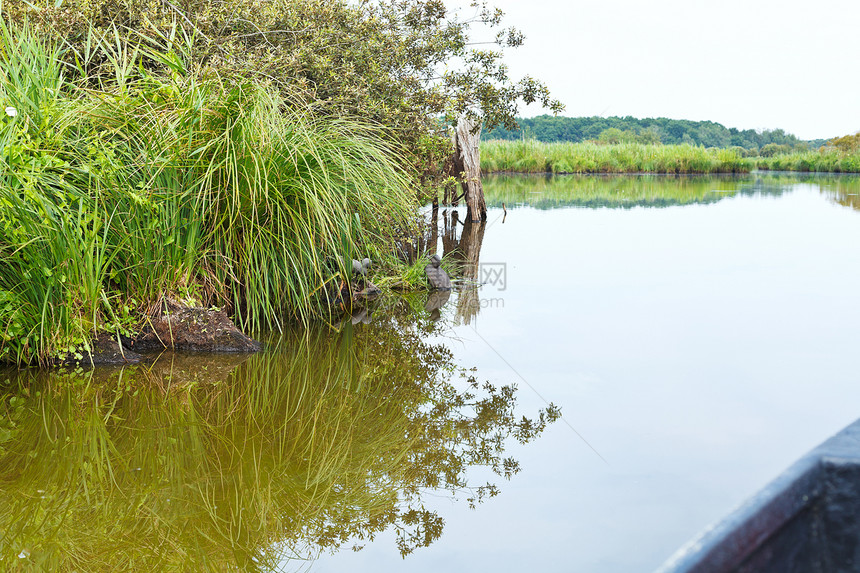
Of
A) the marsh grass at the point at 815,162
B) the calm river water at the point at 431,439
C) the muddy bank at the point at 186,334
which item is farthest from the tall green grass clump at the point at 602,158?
the muddy bank at the point at 186,334

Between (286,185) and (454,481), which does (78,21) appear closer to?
(286,185)

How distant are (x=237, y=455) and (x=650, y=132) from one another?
36.4m

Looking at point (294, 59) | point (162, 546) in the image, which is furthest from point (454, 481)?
point (294, 59)

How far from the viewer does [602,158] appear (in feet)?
83.2

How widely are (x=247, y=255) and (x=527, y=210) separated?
904cm

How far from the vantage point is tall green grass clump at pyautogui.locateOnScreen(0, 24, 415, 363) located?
3.66m

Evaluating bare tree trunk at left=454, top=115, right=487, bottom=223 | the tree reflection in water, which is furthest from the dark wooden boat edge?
bare tree trunk at left=454, top=115, right=487, bottom=223

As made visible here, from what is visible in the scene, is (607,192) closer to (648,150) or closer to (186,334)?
(648,150)

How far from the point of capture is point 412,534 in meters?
2.32

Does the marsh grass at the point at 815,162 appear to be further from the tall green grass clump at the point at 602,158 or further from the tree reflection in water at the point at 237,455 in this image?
the tree reflection in water at the point at 237,455

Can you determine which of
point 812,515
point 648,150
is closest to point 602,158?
point 648,150

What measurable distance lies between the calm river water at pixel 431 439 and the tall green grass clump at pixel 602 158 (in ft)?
60.6

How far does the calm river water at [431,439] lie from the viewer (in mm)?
2219

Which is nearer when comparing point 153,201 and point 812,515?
point 812,515
